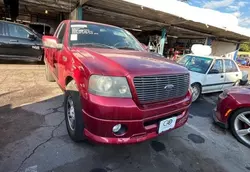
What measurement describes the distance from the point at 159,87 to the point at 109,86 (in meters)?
0.59

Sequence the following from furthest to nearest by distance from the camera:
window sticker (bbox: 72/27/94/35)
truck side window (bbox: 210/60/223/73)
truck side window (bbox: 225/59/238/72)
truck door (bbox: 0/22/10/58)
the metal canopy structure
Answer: the metal canopy structure
truck door (bbox: 0/22/10/58)
truck side window (bbox: 225/59/238/72)
truck side window (bbox: 210/60/223/73)
window sticker (bbox: 72/27/94/35)

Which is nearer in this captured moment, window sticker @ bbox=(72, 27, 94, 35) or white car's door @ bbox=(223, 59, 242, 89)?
window sticker @ bbox=(72, 27, 94, 35)

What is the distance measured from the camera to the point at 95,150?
7.84ft

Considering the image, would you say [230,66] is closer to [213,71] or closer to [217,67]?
[217,67]

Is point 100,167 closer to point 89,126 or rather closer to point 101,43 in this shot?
point 89,126

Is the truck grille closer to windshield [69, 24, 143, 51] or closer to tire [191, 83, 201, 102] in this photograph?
windshield [69, 24, 143, 51]

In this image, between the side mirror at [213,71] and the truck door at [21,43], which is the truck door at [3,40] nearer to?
the truck door at [21,43]

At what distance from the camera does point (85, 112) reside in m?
1.90

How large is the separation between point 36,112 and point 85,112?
1.90m

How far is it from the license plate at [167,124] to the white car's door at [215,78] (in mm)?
3375

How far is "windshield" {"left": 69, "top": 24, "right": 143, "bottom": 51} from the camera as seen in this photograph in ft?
9.37

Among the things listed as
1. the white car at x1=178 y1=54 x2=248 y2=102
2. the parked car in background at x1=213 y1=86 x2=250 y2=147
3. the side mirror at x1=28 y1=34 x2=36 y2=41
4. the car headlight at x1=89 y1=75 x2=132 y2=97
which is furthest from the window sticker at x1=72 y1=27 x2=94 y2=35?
the side mirror at x1=28 y1=34 x2=36 y2=41

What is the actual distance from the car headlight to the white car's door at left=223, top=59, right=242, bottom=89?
5.21 m

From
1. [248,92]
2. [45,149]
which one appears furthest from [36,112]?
[248,92]
